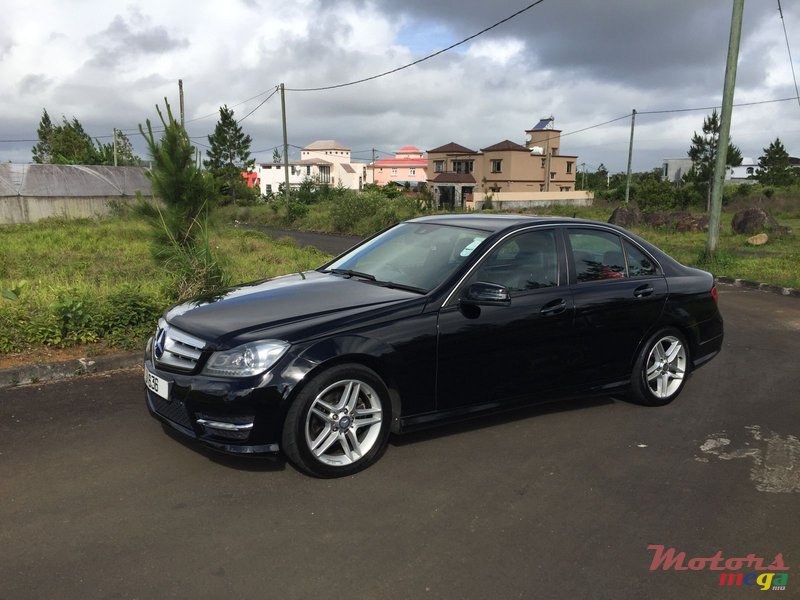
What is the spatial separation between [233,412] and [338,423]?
622 millimetres

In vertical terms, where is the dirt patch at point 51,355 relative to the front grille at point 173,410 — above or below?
below

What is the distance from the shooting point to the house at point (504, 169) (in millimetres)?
65812

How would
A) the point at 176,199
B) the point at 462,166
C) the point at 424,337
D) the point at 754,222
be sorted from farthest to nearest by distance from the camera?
1. the point at 462,166
2. the point at 754,222
3. the point at 176,199
4. the point at 424,337

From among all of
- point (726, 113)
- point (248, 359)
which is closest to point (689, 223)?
point (726, 113)

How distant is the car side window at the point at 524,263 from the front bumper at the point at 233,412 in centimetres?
166

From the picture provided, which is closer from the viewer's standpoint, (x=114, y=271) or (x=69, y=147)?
(x=114, y=271)

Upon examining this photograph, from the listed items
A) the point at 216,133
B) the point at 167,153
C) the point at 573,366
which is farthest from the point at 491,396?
the point at 216,133

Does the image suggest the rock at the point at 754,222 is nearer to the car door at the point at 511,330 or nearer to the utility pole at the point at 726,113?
the utility pole at the point at 726,113

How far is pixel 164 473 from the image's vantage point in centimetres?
393

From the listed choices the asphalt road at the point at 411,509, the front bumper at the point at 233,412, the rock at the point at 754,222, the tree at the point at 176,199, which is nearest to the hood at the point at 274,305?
the front bumper at the point at 233,412

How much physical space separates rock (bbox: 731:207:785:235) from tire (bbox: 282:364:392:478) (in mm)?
22533

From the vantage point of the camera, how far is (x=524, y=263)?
15.6 feet

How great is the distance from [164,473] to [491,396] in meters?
2.18

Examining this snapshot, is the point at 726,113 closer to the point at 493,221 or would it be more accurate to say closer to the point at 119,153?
the point at 493,221
